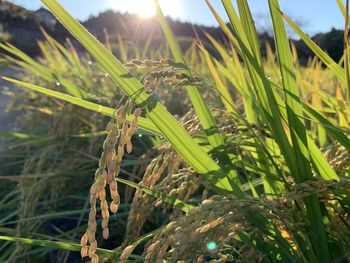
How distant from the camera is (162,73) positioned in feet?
2.56

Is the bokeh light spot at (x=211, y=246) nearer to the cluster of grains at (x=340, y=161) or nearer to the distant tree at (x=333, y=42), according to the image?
the cluster of grains at (x=340, y=161)

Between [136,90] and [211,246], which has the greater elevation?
[136,90]

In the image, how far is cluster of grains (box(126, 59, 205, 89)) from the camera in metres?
0.78

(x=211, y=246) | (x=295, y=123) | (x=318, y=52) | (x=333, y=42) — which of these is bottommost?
(x=333, y=42)

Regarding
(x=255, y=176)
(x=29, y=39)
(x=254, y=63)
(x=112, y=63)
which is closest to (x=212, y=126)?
(x=254, y=63)

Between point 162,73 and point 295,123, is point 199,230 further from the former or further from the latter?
point 295,123

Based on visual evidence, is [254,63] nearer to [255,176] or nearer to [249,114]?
Answer: [249,114]

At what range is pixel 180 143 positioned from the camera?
929 millimetres

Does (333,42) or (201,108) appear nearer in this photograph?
(201,108)

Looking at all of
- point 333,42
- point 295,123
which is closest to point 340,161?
point 295,123

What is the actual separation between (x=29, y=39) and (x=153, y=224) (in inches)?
550

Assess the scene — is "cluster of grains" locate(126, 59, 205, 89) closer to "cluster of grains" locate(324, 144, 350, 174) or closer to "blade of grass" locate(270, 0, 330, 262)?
"blade of grass" locate(270, 0, 330, 262)

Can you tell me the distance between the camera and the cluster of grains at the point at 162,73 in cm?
→ 78

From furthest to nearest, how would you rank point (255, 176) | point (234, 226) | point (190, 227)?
point (255, 176) < point (234, 226) < point (190, 227)
